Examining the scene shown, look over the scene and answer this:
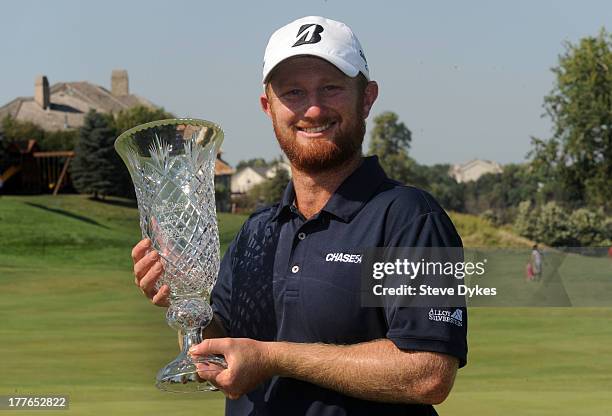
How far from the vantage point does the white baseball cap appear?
3281 mm

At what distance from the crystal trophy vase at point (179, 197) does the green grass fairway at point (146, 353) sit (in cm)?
585

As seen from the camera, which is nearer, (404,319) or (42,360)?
(404,319)

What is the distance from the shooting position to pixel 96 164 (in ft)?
268

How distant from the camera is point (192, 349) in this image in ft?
9.91

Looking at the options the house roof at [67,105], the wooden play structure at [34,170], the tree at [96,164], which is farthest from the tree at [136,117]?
the tree at [96,164]

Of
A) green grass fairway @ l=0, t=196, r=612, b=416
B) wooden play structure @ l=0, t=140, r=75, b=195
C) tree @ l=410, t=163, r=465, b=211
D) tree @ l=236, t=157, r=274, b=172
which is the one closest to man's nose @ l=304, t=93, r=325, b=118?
green grass fairway @ l=0, t=196, r=612, b=416

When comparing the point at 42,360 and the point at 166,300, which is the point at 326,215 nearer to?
the point at 166,300

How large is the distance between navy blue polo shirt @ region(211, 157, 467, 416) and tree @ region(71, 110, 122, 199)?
78832 millimetres

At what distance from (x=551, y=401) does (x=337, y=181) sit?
25.2ft

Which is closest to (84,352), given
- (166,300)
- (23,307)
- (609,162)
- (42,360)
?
(42,360)

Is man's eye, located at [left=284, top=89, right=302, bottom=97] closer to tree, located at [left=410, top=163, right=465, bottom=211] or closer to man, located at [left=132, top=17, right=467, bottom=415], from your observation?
man, located at [left=132, top=17, right=467, bottom=415]

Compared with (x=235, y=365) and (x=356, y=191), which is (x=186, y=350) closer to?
(x=235, y=365)

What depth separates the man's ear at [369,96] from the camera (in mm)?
3449

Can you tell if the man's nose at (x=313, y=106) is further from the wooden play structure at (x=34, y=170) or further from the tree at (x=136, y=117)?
the tree at (x=136, y=117)
